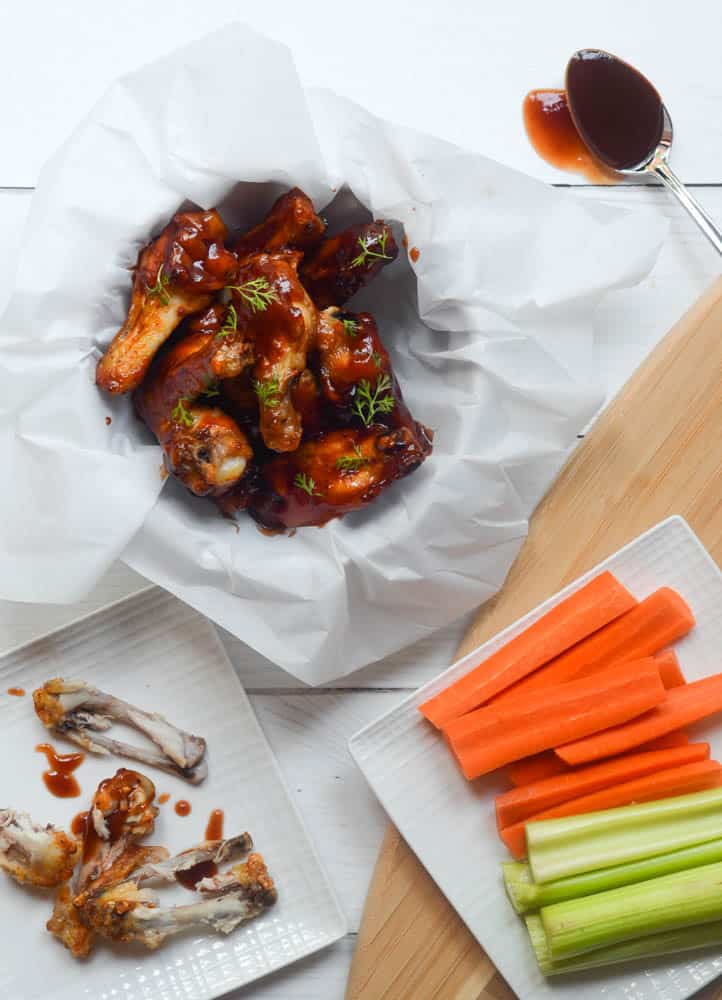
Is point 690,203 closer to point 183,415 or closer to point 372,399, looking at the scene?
point 372,399

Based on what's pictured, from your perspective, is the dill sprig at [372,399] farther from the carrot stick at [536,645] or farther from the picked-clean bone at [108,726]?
the picked-clean bone at [108,726]

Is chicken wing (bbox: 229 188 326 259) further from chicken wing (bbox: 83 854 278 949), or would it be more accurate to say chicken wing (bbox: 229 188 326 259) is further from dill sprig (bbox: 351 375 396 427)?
chicken wing (bbox: 83 854 278 949)

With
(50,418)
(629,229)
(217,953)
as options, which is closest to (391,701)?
(217,953)

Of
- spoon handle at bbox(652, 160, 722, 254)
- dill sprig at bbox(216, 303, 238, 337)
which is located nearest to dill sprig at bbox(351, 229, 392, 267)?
dill sprig at bbox(216, 303, 238, 337)

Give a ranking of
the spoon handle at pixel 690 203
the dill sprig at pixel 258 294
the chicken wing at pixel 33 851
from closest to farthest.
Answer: the dill sprig at pixel 258 294, the chicken wing at pixel 33 851, the spoon handle at pixel 690 203

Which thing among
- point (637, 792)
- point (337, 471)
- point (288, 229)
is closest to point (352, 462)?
point (337, 471)

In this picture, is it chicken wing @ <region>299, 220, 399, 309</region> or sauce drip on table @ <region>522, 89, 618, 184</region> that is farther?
sauce drip on table @ <region>522, 89, 618, 184</region>

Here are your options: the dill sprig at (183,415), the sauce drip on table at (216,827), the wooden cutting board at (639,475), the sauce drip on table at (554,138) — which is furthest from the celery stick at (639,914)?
the sauce drip on table at (554,138)
